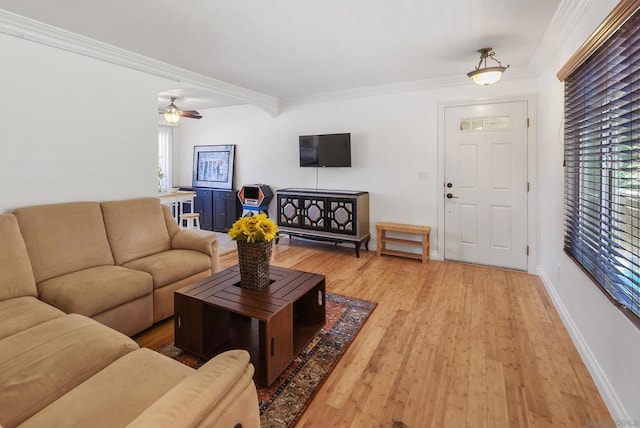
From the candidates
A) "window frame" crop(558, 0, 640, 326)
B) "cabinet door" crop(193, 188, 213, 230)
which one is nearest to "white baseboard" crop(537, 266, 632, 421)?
"window frame" crop(558, 0, 640, 326)

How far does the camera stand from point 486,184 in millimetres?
4094

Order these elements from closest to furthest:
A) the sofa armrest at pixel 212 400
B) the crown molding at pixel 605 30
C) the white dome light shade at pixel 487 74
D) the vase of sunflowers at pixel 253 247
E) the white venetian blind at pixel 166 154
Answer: the sofa armrest at pixel 212 400, the crown molding at pixel 605 30, the vase of sunflowers at pixel 253 247, the white dome light shade at pixel 487 74, the white venetian blind at pixel 166 154

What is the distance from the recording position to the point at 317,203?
4855 millimetres

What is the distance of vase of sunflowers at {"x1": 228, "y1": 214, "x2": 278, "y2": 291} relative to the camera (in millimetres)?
2197

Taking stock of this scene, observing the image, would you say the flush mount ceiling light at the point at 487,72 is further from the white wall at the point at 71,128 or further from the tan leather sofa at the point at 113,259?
the white wall at the point at 71,128

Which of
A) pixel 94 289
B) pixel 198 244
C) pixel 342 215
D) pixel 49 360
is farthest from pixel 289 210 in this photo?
pixel 49 360

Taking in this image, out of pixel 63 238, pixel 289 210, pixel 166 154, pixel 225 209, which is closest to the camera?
pixel 63 238

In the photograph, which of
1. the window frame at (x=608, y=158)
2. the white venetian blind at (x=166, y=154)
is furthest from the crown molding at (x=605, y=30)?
the white venetian blind at (x=166, y=154)

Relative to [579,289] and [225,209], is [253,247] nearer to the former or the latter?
[579,289]

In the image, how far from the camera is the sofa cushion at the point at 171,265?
2.65 metres

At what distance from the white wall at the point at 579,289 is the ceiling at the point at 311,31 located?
502 mm

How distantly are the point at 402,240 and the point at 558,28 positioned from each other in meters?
2.80

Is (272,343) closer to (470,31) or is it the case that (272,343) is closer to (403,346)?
(403,346)

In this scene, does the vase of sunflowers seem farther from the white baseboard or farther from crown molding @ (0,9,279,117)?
crown molding @ (0,9,279,117)
